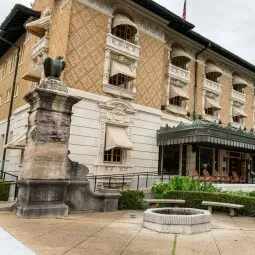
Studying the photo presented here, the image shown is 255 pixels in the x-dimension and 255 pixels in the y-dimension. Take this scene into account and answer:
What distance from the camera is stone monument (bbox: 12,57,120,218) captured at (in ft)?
33.7

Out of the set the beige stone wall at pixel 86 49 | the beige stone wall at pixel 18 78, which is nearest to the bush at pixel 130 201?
the beige stone wall at pixel 86 49

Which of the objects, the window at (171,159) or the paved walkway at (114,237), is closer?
the paved walkway at (114,237)

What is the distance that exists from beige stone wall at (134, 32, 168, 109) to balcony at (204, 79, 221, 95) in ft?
16.6

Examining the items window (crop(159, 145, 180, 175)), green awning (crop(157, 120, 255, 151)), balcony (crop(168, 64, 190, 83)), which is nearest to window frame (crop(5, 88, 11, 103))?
green awning (crop(157, 120, 255, 151))

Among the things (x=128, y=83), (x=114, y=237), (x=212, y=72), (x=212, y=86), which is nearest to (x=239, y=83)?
(x=212, y=72)

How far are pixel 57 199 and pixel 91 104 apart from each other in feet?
25.3

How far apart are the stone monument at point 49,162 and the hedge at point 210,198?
4.19 metres

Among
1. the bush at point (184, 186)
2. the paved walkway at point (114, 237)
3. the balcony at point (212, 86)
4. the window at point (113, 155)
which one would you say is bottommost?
the paved walkway at point (114, 237)

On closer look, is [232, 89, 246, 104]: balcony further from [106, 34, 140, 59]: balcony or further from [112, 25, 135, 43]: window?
[112, 25, 135, 43]: window

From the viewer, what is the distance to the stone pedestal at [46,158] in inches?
402

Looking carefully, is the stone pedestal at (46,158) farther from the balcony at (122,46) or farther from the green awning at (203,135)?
the green awning at (203,135)

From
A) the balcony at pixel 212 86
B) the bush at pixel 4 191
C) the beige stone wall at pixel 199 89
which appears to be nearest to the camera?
the bush at pixel 4 191

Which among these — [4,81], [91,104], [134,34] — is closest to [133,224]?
[91,104]

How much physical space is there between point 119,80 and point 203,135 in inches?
Answer: 243
